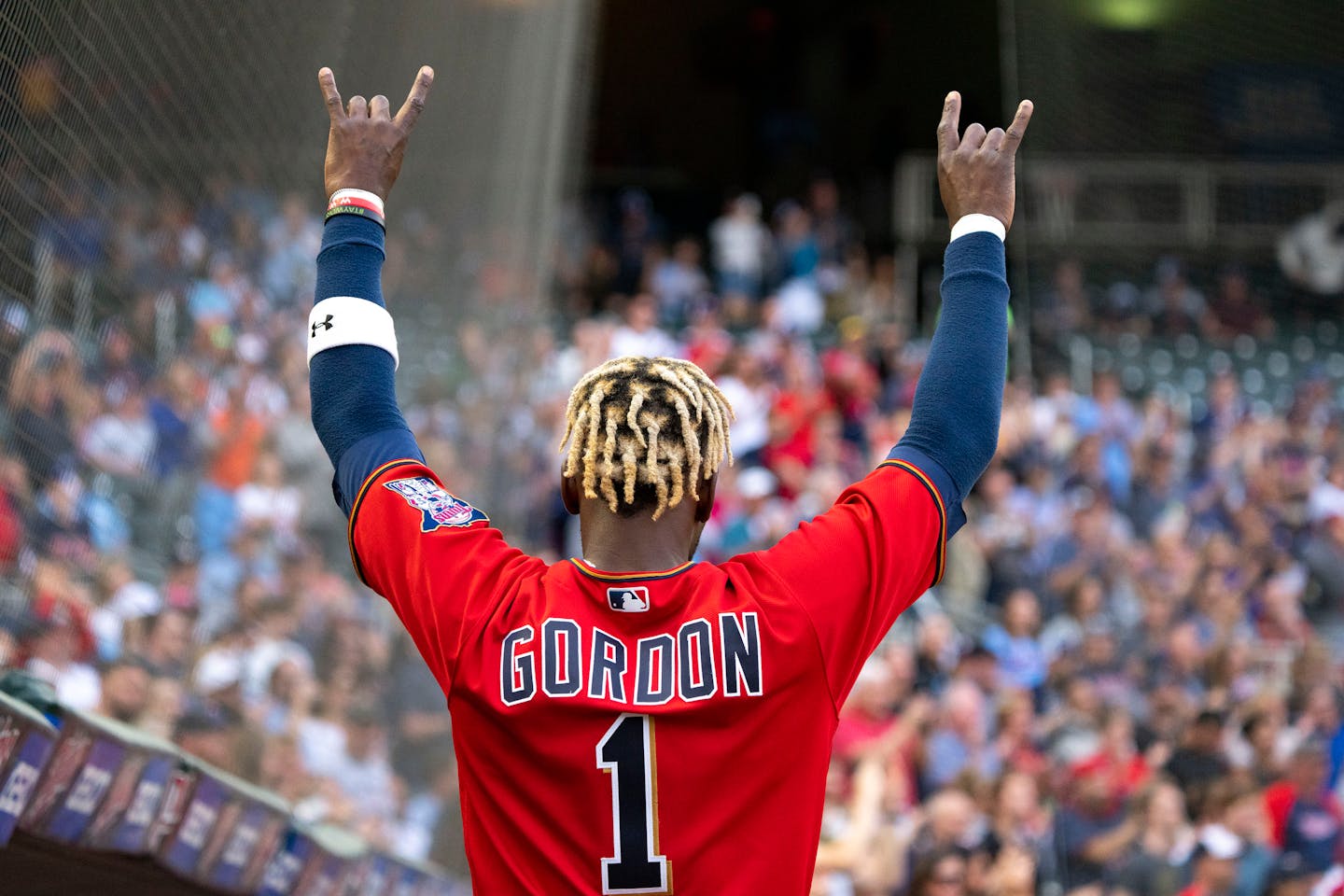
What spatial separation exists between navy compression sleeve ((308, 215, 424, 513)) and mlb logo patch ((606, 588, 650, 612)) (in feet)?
0.97

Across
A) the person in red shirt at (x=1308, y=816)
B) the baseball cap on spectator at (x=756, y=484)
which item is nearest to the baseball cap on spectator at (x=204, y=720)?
the person in red shirt at (x=1308, y=816)

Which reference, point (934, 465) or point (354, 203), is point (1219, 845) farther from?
point (354, 203)

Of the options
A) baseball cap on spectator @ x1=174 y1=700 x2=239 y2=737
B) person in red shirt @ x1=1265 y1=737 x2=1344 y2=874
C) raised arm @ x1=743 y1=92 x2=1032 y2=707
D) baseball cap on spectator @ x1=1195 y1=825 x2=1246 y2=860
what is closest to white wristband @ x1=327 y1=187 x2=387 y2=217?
raised arm @ x1=743 y1=92 x2=1032 y2=707

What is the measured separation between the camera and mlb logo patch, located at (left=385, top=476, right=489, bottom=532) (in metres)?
1.90

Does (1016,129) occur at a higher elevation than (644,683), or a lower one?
higher

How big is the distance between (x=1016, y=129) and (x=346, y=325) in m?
0.90

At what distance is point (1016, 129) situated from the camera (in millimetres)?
2115

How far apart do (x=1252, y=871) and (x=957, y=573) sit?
3.42 m

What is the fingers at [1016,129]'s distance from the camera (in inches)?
83.3

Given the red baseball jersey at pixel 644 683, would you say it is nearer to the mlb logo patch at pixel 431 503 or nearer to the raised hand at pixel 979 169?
the mlb logo patch at pixel 431 503

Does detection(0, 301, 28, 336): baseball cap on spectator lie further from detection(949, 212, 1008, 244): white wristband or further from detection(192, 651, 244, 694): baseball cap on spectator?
detection(949, 212, 1008, 244): white wristband

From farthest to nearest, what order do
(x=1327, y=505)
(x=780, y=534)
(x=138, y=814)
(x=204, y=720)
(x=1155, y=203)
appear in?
(x=1155, y=203)
(x=1327, y=505)
(x=780, y=534)
(x=204, y=720)
(x=138, y=814)

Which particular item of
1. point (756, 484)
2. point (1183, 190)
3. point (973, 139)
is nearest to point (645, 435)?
point (973, 139)

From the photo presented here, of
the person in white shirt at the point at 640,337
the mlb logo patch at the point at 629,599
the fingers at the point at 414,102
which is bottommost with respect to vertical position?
the mlb logo patch at the point at 629,599
